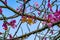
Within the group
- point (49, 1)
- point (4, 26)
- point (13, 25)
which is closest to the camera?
point (4, 26)

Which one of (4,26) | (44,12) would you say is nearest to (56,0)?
(44,12)

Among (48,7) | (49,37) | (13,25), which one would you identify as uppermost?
(48,7)

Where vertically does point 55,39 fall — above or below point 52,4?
below

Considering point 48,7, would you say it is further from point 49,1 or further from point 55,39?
point 55,39

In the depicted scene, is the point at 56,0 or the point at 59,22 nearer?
the point at 59,22

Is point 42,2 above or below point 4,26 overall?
above

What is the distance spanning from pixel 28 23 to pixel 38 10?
627mm

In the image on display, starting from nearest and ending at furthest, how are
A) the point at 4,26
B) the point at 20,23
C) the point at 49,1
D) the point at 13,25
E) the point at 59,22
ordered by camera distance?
1. the point at 59,22
2. the point at 20,23
3. the point at 4,26
4. the point at 13,25
5. the point at 49,1

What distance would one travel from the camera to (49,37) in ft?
13.1

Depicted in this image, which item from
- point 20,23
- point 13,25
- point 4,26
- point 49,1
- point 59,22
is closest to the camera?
point 59,22

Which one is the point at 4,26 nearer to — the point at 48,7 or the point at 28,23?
the point at 28,23

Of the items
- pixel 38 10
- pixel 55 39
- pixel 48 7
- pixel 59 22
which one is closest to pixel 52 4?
pixel 48 7

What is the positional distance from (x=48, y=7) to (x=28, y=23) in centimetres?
59

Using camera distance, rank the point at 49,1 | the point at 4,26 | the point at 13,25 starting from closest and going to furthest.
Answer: the point at 4,26, the point at 13,25, the point at 49,1
